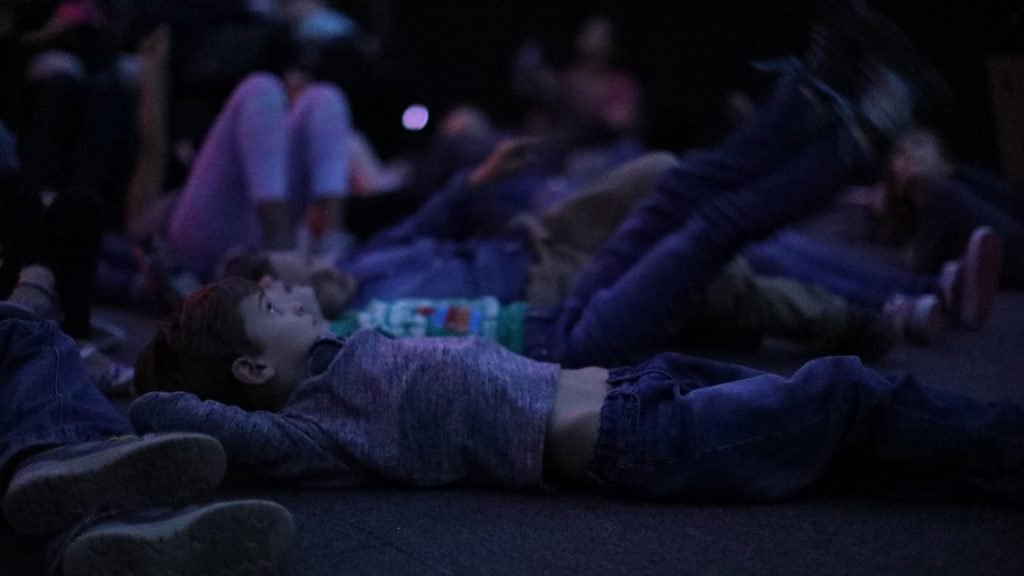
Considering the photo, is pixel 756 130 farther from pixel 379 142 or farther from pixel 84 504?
pixel 379 142

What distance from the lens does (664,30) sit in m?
5.23

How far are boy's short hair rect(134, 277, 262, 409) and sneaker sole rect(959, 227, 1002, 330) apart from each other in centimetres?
152

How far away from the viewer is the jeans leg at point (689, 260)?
1710 mm

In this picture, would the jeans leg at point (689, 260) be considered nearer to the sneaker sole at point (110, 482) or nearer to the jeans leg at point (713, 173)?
the jeans leg at point (713, 173)

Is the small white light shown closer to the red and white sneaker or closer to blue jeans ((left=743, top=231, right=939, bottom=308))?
blue jeans ((left=743, top=231, right=939, bottom=308))

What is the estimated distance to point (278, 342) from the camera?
1.42 m

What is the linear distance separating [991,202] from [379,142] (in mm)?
3037

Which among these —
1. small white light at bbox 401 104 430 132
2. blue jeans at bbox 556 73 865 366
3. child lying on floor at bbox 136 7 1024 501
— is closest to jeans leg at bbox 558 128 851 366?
blue jeans at bbox 556 73 865 366

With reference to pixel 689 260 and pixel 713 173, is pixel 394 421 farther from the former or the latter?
pixel 713 173

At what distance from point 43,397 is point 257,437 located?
26 cm

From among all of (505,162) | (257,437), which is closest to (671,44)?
(505,162)

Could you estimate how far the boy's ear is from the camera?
4.58 feet

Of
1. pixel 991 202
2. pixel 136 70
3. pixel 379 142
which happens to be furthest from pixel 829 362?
Answer: pixel 379 142

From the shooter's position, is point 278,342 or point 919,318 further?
point 919,318
